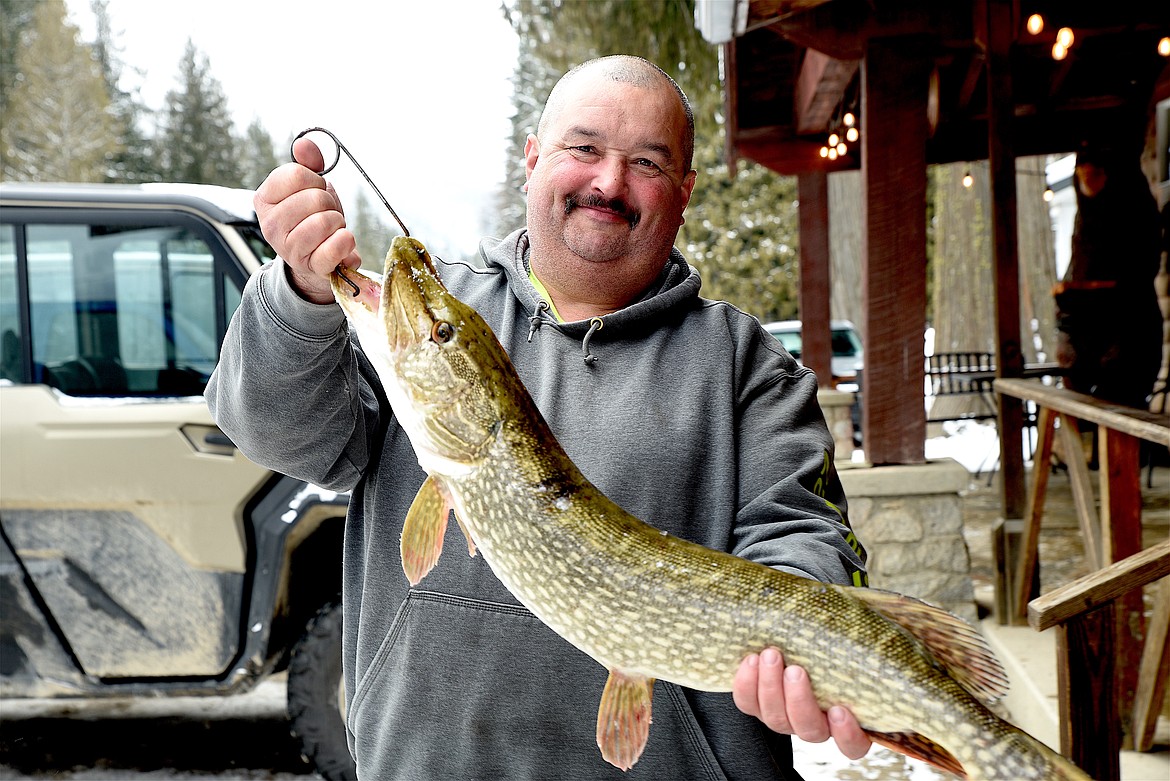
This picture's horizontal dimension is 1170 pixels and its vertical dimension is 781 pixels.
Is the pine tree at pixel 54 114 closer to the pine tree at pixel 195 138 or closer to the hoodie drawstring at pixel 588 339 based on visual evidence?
the pine tree at pixel 195 138

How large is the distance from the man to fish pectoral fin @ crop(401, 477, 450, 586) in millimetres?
346

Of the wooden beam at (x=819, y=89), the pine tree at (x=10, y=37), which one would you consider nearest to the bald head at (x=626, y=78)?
the wooden beam at (x=819, y=89)

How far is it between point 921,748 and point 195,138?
47520mm

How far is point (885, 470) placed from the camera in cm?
538

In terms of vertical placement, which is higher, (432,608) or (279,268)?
(279,268)

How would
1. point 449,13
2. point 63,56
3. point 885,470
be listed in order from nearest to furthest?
point 885,470, point 63,56, point 449,13

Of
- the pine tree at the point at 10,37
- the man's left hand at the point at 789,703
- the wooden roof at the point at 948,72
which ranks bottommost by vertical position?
the man's left hand at the point at 789,703

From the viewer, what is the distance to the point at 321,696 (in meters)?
3.99

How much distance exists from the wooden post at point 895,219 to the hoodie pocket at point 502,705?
3.86m

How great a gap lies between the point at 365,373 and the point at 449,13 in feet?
319

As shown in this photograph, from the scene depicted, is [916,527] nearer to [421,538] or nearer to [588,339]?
[588,339]

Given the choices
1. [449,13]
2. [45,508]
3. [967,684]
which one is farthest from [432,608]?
[449,13]

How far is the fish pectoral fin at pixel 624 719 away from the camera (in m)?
1.43

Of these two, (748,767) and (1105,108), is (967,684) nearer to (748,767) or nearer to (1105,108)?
(748,767)
